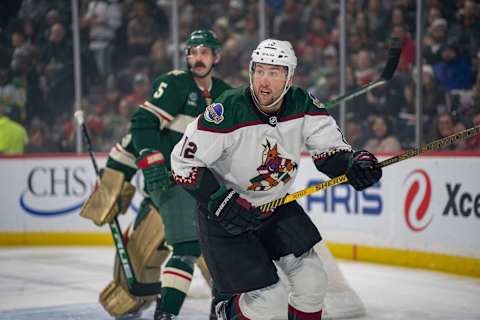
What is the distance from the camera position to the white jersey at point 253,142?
123 inches

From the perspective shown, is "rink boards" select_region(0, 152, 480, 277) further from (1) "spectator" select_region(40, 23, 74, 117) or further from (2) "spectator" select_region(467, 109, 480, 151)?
(1) "spectator" select_region(40, 23, 74, 117)

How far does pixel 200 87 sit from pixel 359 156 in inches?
51.7

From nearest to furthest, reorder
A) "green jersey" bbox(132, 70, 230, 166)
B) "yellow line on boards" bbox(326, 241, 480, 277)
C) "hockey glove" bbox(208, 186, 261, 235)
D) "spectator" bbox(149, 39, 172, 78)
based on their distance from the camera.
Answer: "hockey glove" bbox(208, 186, 261, 235) < "green jersey" bbox(132, 70, 230, 166) < "yellow line on boards" bbox(326, 241, 480, 277) < "spectator" bbox(149, 39, 172, 78)

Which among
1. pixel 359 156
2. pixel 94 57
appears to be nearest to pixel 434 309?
pixel 359 156

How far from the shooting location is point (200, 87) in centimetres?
429

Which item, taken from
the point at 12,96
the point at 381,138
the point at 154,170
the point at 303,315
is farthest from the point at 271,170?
the point at 12,96

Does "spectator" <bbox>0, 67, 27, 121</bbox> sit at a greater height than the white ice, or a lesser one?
greater

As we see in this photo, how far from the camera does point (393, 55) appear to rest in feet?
15.6

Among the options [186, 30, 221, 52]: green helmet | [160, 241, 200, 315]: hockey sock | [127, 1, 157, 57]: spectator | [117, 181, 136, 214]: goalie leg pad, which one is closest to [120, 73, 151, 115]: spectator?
[127, 1, 157, 57]: spectator

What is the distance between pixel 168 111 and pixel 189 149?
1.05m

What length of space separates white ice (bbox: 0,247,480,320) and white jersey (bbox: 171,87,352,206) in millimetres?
1570

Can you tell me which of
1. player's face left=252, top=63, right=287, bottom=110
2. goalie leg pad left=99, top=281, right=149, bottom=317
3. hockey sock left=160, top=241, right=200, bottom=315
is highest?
player's face left=252, top=63, right=287, bottom=110

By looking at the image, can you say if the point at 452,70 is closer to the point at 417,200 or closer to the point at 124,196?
the point at 417,200

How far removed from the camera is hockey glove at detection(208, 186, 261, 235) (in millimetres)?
3100
